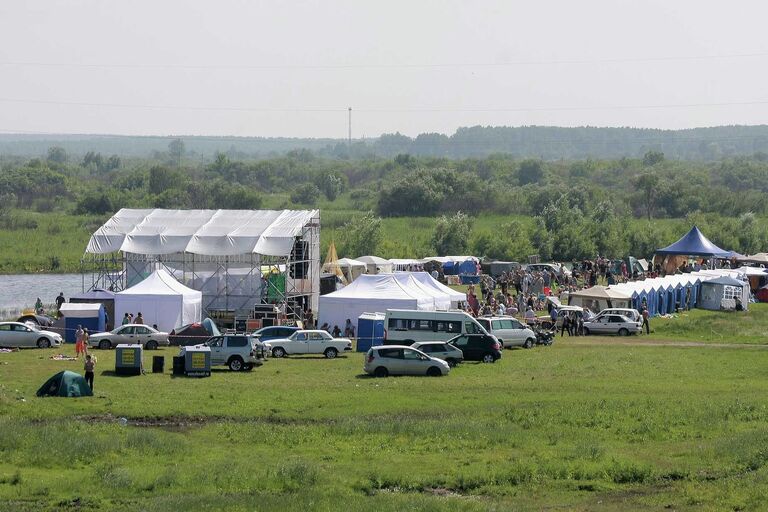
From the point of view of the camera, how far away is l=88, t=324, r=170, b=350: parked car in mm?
38500

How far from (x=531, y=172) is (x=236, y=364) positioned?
160 meters

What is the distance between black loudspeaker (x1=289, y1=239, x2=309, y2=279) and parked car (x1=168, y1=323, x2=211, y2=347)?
9.36m

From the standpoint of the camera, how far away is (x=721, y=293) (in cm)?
5525

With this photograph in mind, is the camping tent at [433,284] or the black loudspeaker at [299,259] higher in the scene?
the black loudspeaker at [299,259]

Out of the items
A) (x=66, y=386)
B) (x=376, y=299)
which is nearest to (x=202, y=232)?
(x=376, y=299)

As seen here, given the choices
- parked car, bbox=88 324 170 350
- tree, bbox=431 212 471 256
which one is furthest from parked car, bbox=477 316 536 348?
tree, bbox=431 212 471 256

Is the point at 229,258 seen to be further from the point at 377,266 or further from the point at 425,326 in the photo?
the point at 377,266

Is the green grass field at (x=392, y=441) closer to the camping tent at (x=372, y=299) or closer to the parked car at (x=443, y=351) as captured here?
the parked car at (x=443, y=351)

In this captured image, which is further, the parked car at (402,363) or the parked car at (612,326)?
the parked car at (612,326)

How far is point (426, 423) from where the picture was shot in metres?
24.2

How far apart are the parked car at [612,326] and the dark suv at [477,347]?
10.0m

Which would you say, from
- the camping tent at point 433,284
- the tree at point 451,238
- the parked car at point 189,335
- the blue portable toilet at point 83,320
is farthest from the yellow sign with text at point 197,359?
the tree at point 451,238

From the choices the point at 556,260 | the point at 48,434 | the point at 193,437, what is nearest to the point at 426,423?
the point at 193,437

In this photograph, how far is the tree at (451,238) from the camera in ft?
297
